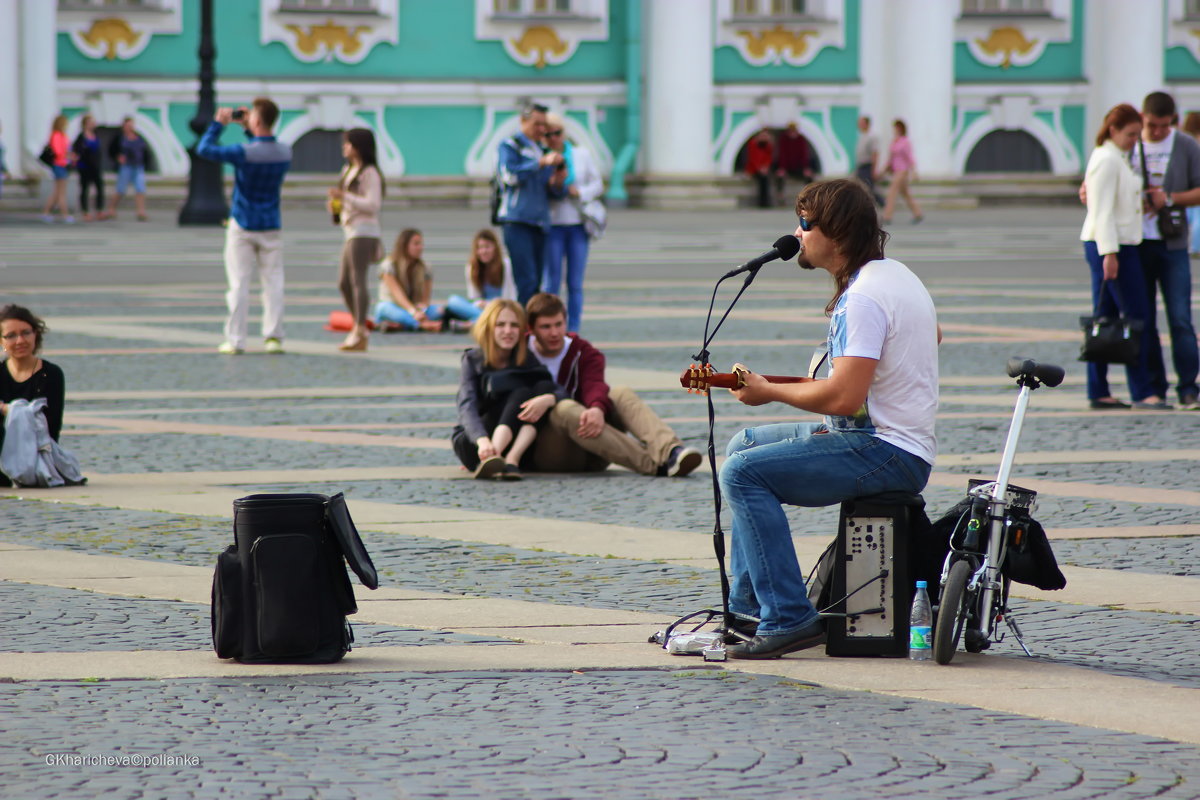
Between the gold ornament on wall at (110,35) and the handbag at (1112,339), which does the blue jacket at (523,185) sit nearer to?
the handbag at (1112,339)

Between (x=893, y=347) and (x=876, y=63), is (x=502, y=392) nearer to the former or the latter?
(x=893, y=347)

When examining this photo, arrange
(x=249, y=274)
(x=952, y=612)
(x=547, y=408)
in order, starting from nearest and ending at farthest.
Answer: (x=952, y=612)
(x=547, y=408)
(x=249, y=274)

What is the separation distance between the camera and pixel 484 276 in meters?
16.4

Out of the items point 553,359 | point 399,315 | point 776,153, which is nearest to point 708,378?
point 553,359

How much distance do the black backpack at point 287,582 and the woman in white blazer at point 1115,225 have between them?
6.54 meters

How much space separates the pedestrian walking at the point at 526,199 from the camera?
14273 millimetres

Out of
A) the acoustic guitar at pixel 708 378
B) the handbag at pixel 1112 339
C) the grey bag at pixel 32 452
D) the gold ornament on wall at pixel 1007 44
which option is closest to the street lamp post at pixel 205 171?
the gold ornament on wall at pixel 1007 44

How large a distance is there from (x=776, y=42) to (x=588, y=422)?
94.4ft

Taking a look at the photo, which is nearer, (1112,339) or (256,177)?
(1112,339)

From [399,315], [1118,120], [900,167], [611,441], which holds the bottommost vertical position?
[611,441]

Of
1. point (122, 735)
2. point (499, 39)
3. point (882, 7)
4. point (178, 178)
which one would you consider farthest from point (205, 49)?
point (122, 735)

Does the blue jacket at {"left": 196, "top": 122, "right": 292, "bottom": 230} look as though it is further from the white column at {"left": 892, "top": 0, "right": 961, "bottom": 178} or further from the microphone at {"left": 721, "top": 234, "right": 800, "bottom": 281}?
the white column at {"left": 892, "top": 0, "right": 961, "bottom": 178}

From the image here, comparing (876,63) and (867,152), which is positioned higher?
(876,63)

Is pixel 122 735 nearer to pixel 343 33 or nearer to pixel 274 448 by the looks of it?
pixel 274 448
